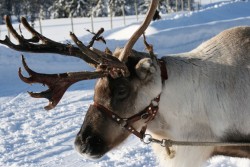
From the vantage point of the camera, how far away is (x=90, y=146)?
2986 millimetres

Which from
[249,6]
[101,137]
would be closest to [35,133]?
[101,137]

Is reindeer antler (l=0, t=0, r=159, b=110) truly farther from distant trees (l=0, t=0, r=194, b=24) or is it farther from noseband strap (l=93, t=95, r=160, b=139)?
distant trees (l=0, t=0, r=194, b=24)

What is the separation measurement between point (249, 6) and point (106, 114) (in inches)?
1234

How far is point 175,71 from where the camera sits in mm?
3191

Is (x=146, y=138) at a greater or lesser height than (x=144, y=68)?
lesser

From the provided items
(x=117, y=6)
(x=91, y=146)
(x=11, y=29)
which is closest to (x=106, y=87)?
(x=91, y=146)

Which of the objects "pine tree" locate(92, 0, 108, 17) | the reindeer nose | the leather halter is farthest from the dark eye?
"pine tree" locate(92, 0, 108, 17)

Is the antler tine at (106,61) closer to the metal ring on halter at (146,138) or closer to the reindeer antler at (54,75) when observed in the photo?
the reindeer antler at (54,75)

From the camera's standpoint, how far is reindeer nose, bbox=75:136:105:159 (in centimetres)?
298

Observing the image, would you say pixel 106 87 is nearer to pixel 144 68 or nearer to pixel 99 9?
pixel 144 68

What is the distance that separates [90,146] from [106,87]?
42 cm

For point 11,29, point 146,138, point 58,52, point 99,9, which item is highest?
point 11,29

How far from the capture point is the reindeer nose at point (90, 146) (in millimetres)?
2979

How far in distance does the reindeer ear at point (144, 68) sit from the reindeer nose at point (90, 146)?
54 centimetres
